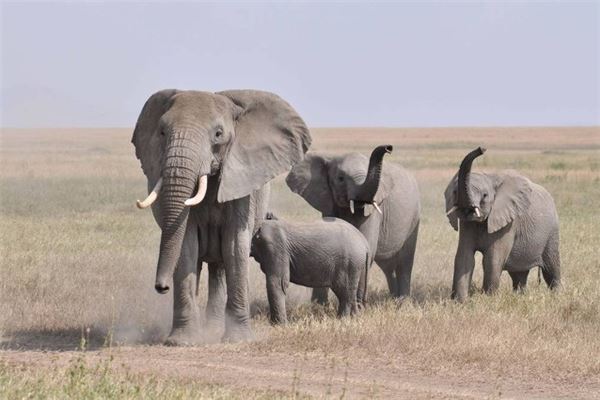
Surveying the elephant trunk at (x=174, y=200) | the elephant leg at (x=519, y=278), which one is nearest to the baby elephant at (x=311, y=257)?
the elephant trunk at (x=174, y=200)

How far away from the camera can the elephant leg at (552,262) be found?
16.8 metres

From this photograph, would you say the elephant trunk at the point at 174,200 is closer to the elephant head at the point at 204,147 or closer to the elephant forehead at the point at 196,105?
the elephant head at the point at 204,147

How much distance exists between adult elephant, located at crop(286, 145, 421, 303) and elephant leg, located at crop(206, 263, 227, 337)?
249 cm

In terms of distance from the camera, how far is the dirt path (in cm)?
990

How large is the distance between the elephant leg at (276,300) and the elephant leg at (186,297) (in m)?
1.14

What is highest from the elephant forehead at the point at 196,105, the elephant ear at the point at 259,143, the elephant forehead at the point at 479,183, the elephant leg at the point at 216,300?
the elephant forehead at the point at 196,105

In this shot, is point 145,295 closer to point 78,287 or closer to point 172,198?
point 78,287

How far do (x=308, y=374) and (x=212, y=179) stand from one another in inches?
89.1

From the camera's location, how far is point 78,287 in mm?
15727

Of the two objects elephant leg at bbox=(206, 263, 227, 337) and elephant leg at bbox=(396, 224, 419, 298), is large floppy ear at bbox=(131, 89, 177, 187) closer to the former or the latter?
elephant leg at bbox=(206, 263, 227, 337)

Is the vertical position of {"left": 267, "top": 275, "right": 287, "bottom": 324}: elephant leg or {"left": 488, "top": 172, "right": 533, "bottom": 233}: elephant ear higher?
{"left": 488, "top": 172, "right": 533, "bottom": 233}: elephant ear

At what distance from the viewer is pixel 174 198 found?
437 inches

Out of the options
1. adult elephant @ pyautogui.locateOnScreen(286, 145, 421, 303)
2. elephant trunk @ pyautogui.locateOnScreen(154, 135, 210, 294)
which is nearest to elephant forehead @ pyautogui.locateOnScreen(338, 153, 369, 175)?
adult elephant @ pyautogui.locateOnScreen(286, 145, 421, 303)

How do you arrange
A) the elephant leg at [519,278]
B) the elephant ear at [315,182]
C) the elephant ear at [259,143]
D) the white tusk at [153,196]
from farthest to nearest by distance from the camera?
the elephant leg at [519,278] → the elephant ear at [315,182] → the elephant ear at [259,143] → the white tusk at [153,196]
